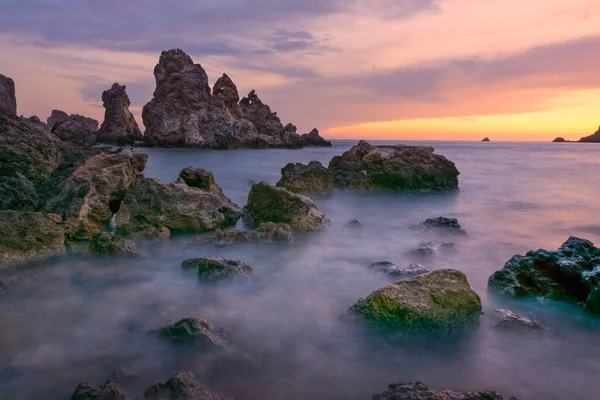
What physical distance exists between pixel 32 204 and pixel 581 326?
28.9 ft

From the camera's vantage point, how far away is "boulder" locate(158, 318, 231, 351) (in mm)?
4488

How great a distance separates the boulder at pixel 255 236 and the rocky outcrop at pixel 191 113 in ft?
185

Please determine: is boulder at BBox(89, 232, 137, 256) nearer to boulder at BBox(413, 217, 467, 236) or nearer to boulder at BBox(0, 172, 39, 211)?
boulder at BBox(0, 172, 39, 211)

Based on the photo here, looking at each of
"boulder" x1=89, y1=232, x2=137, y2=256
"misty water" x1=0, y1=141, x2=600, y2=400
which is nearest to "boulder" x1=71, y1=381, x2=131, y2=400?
"misty water" x1=0, y1=141, x2=600, y2=400

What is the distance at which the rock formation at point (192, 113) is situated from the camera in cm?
6341

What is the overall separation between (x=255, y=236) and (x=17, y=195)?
434 centimetres

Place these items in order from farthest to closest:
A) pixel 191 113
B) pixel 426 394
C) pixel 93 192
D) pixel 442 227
A: 1. pixel 191 113
2. pixel 442 227
3. pixel 93 192
4. pixel 426 394

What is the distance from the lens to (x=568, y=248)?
20.6ft

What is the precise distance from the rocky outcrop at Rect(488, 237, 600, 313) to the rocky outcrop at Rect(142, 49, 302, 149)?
195 ft

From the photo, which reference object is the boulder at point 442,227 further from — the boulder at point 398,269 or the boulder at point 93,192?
the boulder at point 93,192

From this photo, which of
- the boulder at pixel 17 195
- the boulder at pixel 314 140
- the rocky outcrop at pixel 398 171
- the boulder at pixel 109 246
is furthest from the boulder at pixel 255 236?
the boulder at pixel 314 140

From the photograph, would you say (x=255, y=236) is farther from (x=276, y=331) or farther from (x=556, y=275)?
(x=556, y=275)

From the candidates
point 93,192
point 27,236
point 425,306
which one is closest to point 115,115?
point 93,192

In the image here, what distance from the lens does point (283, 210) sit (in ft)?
31.6
